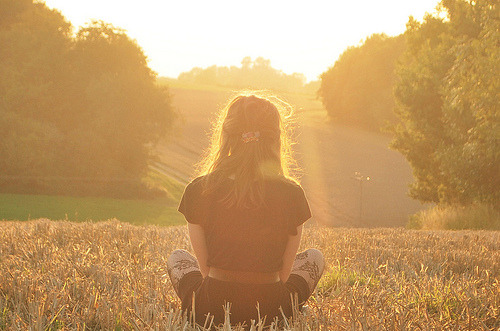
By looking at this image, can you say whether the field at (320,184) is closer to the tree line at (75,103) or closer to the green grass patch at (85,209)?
the green grass patch at (85,209)

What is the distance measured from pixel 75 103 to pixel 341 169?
1107 inches

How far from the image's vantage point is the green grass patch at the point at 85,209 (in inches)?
1218

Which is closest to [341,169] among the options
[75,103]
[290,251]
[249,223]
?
[75,103]

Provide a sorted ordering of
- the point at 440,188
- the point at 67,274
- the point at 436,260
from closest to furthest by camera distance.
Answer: the point at 67,274 < the point at 436,260 < the point at 440,188

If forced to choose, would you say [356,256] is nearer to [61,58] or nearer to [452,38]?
[452,38]

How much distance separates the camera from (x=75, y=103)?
40406 millimetres

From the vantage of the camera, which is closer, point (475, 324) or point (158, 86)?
point (475, 324)

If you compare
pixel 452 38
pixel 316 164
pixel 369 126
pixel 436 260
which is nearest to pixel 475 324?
pixel 436 260

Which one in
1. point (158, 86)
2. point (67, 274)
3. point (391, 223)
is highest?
point (158, 86)

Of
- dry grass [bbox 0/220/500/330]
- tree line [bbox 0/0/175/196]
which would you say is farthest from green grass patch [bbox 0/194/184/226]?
dry grass [bbox 0/220/500/330]

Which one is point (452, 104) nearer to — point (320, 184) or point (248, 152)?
point (248, 152)

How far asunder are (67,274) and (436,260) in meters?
4.69

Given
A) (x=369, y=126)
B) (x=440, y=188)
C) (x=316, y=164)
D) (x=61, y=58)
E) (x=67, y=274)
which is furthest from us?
(x=369, y=126)

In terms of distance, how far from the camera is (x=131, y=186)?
40.6m
